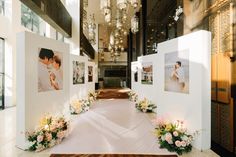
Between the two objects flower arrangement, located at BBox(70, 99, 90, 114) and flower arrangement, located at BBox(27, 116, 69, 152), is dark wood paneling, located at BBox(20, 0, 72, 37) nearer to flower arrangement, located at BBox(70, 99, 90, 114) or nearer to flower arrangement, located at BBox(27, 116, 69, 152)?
flower arrangement, located at BBox(27, 116, 69, 152)

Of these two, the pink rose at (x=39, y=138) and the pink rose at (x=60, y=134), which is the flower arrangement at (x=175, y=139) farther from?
the pink rose at (x=39, y=138)

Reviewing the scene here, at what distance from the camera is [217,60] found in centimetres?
515

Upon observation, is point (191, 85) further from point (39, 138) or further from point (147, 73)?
point (147, 73)

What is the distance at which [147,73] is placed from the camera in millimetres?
9664

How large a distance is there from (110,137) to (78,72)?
16.9 feet

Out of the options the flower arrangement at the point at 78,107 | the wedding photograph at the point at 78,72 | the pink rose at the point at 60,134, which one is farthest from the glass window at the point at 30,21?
the pink rose at the point at 60,134

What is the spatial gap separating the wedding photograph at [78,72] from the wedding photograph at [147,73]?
117 inches

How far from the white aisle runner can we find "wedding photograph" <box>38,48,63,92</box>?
4.47ft

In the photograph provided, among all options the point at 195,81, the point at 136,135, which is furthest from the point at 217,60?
the point at 136,135

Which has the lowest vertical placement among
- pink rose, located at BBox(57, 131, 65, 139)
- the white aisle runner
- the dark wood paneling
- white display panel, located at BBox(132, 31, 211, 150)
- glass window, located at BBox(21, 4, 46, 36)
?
the white aisle runner

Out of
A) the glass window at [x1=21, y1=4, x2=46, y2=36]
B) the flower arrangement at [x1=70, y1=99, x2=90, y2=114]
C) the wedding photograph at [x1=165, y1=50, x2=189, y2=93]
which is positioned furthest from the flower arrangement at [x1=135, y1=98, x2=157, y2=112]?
the glass window at [x1=21, y1=4, x2=46, y2=36]

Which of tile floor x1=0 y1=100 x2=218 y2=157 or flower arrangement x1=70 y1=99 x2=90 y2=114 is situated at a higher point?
flower arrangement x1=70 y1=99 x2=90 y2=114

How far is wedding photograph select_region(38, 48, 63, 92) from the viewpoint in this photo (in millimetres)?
4855

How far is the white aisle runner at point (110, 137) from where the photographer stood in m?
4.34
